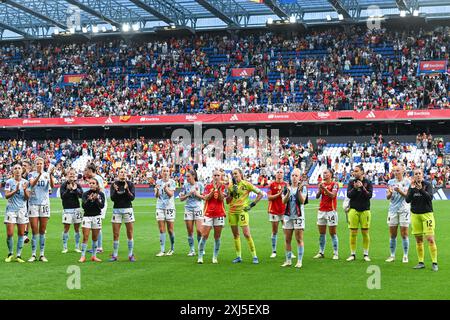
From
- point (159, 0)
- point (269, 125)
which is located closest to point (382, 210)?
point (269, 125)

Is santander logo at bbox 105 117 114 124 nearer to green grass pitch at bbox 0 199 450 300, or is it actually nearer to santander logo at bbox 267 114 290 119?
santander logo at bbox 267 114 290 119

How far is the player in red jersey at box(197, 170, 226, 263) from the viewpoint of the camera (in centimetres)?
1559

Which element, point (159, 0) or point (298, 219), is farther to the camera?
point (159, 0)

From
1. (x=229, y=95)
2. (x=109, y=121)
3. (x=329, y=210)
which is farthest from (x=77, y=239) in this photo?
(x=229, y=95)

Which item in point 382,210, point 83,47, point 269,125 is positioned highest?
point 83,47

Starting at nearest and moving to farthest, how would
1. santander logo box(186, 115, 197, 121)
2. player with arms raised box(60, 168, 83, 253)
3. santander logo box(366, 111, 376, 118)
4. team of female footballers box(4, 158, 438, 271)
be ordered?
team of female footballers box(4, 158, 438, 271) < player with arms raised box(60, 168, 83, 253) < santander logo box(366, 111, 376, 118) < santander logo box(186, 115, 197, 121)

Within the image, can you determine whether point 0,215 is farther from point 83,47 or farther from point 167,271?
point 83,47

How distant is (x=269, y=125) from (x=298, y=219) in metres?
38.6

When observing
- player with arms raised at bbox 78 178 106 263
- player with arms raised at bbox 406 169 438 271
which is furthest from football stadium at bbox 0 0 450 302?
player with arms raised at bbox 406 169 438 271

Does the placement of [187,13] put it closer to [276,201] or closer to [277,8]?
[277,8]

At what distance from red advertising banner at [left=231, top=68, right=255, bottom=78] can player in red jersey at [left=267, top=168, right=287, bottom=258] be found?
4063cm
